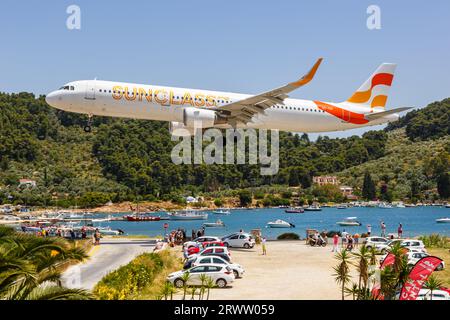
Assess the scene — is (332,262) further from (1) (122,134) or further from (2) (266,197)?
(1) (122,134)

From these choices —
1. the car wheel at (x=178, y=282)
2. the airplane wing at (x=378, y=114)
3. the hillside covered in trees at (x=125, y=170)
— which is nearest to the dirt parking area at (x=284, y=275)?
the car wheel at (x=178, y=282)

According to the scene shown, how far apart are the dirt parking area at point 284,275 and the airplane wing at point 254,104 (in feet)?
32.6

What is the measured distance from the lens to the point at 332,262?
3866 cm

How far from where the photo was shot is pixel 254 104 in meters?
46.2

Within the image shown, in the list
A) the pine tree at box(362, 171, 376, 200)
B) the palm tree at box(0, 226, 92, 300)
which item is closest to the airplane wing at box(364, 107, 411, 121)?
the palm tree at box(0, 226, 92, 300)

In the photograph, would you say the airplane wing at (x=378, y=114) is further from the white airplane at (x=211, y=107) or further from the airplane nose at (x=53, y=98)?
the airplane nose at (x=53, y=98)

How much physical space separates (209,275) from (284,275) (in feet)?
22.6

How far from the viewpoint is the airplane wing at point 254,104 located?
43.8 meters

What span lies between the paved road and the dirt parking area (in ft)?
18.8

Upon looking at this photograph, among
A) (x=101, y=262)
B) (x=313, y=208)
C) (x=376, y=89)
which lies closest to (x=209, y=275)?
(x=101, y=262)

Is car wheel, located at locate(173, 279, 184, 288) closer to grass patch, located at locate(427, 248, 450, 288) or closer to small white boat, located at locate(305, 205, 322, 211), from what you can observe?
grass patch, located at locate(427, 248, 450, 288)

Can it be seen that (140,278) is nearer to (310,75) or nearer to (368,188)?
(310,75)
